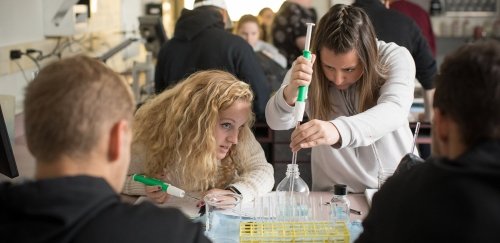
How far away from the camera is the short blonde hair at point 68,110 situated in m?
0.93

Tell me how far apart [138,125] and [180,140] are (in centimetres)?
16

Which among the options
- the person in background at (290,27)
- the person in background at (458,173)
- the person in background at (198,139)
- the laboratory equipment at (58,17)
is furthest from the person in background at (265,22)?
the person in background at (458,173)

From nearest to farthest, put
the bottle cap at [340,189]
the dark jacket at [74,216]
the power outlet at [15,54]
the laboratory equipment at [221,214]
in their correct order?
the dark jacket at [74,216] → the laboratory equipment at [221,214] → the bottle cap at [340,189] → the power outlet at [15,54]

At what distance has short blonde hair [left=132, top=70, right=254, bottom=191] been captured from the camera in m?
1.87

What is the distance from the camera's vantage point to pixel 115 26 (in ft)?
18.3

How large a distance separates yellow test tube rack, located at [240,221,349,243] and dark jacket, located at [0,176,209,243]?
1.79 feet

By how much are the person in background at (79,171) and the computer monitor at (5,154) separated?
0.81 m

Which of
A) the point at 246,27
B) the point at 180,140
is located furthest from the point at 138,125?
the point at 246,27

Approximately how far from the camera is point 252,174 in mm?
1936

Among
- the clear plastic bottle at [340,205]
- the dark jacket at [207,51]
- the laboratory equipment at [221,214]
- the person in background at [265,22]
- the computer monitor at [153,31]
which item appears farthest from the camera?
the person in background at [265,22]

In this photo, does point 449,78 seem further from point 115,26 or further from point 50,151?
point 115,26

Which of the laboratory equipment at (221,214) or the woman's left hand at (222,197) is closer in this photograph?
the laboratory equipment at (221,214)

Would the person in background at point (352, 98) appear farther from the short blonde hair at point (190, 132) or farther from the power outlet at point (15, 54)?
the power outlet at point (15, 54)

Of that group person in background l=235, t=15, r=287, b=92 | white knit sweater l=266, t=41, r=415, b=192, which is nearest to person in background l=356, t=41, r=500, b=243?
white knit sweater l=266, t=41, r=415, b=192
